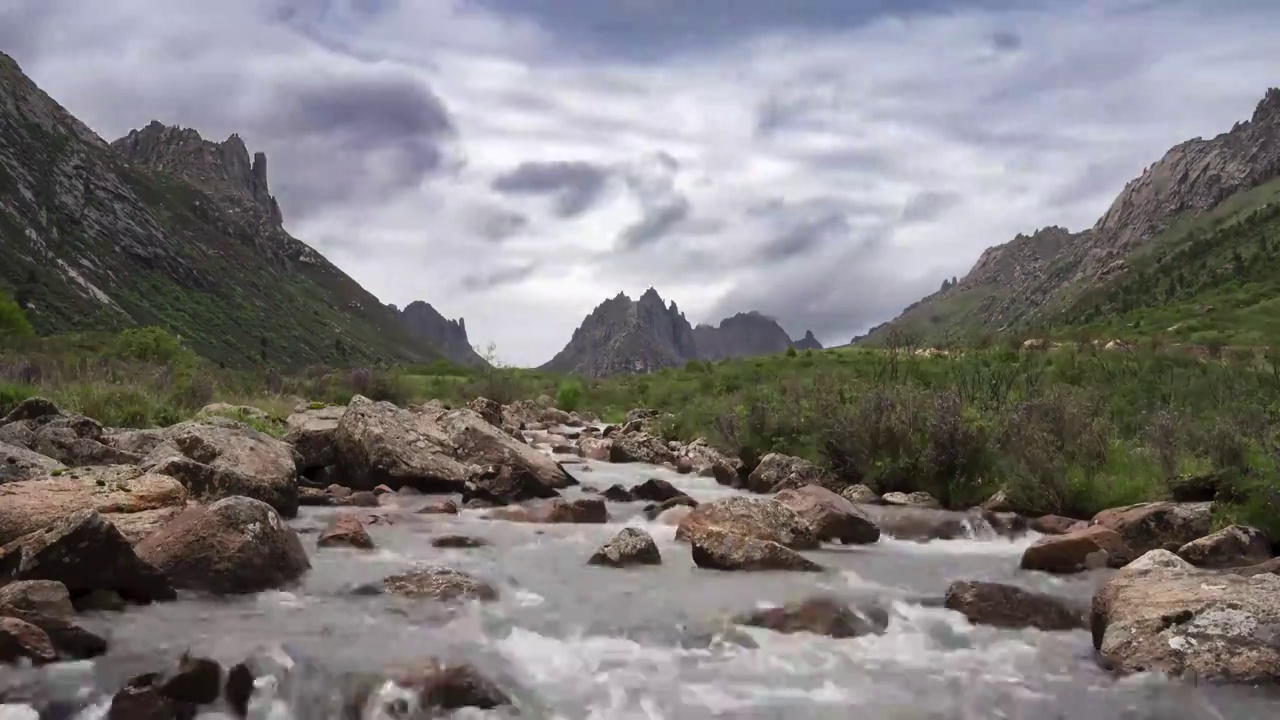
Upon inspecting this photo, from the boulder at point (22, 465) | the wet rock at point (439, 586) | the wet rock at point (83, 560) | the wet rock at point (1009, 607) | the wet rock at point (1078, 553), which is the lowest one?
the wet rock at point (1009, 607)

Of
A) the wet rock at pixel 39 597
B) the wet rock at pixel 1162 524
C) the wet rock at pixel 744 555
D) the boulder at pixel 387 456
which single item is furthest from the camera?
the boulder at pixel 387 456

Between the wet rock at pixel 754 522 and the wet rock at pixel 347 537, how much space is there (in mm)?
4051

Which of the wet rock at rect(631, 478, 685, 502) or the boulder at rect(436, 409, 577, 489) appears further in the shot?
the boulder at rect(436, 409, 577, 489)

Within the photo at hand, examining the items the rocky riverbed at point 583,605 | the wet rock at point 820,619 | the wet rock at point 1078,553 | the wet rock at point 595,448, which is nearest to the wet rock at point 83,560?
the rocky riverbed at point 583,605

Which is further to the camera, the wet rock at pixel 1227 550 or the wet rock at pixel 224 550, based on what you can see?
the wet rock at pixel 1227 550

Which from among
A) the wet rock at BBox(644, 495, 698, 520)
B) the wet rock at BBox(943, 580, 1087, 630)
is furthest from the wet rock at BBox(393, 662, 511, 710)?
the wet rock at BBox(644, 495, 698, 520)

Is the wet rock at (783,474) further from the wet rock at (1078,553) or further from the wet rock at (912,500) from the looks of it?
the wet rock at (1078,553)

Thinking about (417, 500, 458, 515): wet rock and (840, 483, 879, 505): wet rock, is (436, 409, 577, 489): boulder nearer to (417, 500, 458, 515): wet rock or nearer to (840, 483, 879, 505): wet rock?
(417, 500, 458, 515): wet rock

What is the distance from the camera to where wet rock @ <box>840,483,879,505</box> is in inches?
603

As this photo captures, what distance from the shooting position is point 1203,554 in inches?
383

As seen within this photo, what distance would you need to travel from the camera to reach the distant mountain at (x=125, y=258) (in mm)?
107562

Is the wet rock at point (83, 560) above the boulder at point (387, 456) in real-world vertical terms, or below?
below

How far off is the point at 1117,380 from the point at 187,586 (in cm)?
1891

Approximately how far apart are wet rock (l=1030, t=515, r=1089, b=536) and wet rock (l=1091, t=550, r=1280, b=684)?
4.67 meters
